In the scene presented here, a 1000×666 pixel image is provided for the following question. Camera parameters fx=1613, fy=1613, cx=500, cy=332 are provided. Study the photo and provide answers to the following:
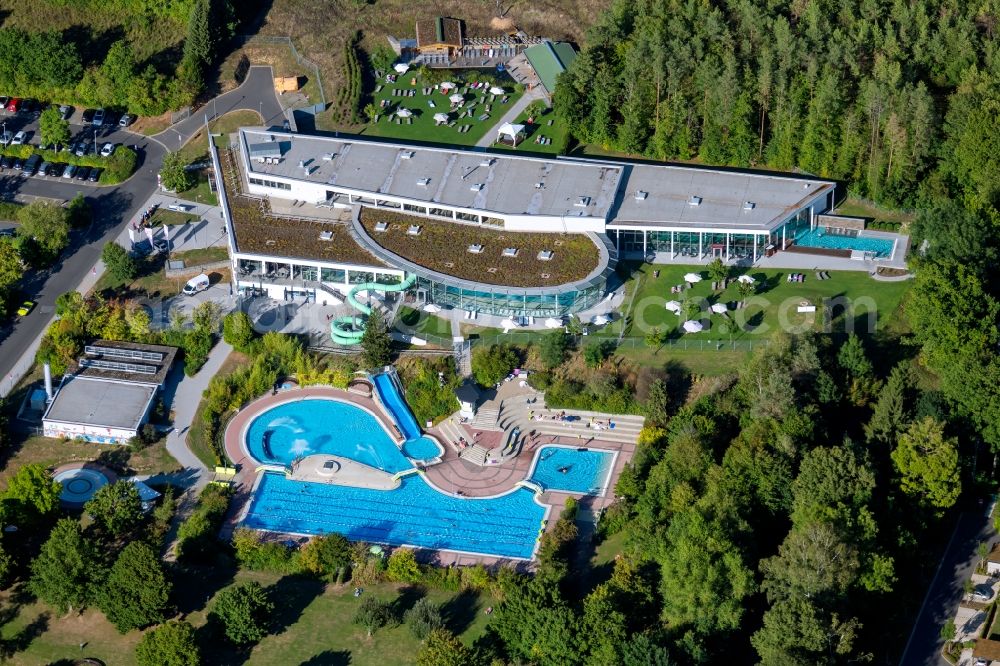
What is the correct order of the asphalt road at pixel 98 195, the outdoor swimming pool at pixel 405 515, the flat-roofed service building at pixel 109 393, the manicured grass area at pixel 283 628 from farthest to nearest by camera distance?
the asphalt road at pixel 98 195 → the flat-roofed service building at pixel 109 393 → the outdoor swimming pool at pixel 405 515 → the manicured grass area at pixel 283 628

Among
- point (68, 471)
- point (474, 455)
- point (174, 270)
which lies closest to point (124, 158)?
point (174, 270)

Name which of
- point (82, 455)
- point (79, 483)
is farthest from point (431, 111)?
point (79, 483)

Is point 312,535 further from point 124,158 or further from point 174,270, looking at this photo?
point 124,158

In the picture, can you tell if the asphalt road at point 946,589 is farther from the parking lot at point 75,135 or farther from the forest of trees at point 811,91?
the parking lot at point 75,135

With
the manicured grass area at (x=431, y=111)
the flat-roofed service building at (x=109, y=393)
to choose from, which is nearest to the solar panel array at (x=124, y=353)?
the flat-roofed service building at (x=109, y=393)

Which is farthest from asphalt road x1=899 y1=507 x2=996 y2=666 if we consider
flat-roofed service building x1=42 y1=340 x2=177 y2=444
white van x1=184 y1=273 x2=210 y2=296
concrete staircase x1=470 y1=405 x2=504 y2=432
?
white van x1=184 y1=273 x2=210 y2=296

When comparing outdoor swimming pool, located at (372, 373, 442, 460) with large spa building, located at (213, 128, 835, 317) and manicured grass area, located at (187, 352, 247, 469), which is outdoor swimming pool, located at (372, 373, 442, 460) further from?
manicured grass area, located at (187, 352, 247, 469)

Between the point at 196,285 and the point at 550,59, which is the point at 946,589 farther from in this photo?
the point at 550,59
